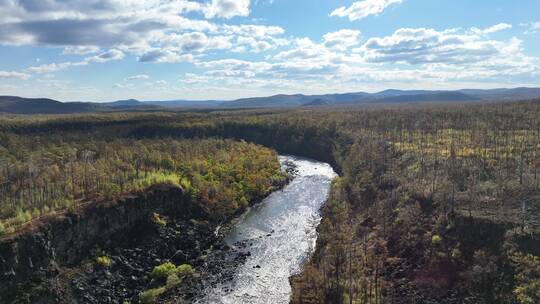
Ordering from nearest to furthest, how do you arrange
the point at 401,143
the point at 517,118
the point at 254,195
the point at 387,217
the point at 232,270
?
the point at 232,270 < the point at 387,217 < the point at 254,195 < the point at 401,143 < the point at 517,118

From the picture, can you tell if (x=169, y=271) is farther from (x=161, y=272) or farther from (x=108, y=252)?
(x=108, y=252)

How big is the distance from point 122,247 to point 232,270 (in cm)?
1799

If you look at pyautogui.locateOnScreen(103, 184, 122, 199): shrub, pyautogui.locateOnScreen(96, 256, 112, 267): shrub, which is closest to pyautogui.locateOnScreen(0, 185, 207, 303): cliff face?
pyautogui.locateOnScreen(103, 184, 122, 199): shrub

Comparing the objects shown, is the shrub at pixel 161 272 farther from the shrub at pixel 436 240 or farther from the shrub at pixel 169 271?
the shrub at pixel 436 240

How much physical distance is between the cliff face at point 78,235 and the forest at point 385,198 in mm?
3243

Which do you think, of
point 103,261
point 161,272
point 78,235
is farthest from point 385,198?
point 78,235

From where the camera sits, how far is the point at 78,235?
6084 centimetres

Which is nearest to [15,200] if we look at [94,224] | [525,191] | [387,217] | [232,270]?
[94,224]

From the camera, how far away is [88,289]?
54.7 metres

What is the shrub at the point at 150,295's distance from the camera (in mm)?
54656

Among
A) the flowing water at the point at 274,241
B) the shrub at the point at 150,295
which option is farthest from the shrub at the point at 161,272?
the flowing water at the point at 274,241

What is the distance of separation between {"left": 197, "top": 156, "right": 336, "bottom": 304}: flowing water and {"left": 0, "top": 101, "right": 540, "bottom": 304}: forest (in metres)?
3.80

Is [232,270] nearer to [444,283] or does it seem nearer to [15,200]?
[444,283]

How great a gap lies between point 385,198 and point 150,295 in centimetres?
4685
